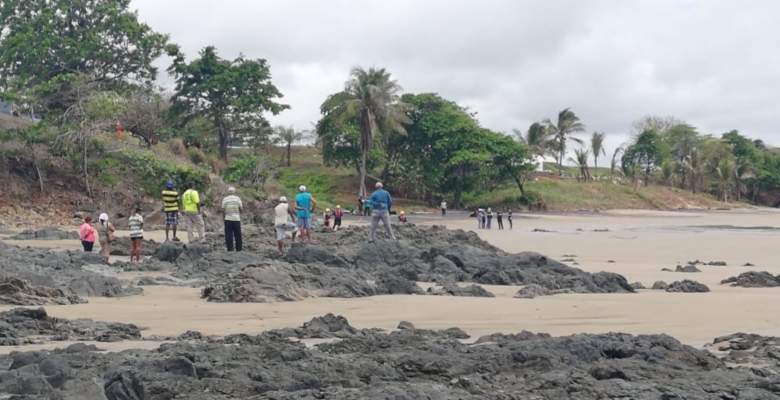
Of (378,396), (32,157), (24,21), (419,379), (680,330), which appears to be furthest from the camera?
(24,21)

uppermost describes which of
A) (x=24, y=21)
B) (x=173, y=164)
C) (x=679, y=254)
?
(x=24, y=21)

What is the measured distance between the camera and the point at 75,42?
4081cm

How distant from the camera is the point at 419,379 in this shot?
5914 mm

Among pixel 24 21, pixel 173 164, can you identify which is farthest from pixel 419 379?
pixel 24 21

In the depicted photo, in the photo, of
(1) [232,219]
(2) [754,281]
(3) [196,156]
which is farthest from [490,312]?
(3) [196,156]

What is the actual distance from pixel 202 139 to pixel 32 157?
58.4 ft

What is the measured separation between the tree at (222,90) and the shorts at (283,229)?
30.8 metres

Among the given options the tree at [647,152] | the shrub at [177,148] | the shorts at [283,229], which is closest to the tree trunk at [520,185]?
the shrub at [177,148]

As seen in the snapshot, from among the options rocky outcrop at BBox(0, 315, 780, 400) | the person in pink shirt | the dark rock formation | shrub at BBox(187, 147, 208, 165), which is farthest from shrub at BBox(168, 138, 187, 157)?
rocky outcrop at BBox(0, 315, 780, 400)

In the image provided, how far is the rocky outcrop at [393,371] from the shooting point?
5.26 metres

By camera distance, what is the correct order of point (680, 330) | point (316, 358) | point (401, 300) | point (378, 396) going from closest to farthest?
point (378, 396)
point (316, 358)
point (680, 330)
point (401, 300)

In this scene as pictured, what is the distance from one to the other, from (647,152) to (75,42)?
Result: 56.7 metres

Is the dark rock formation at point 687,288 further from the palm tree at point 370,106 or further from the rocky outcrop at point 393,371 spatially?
the palm tree at point 370,106

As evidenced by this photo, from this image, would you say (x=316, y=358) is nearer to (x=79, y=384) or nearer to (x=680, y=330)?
(x=79, y=384)
